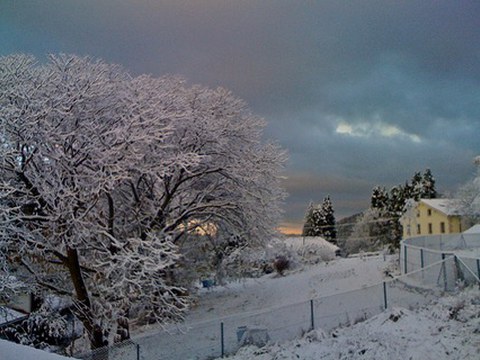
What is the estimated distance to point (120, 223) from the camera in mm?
13031

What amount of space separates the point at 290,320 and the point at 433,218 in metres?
33.3

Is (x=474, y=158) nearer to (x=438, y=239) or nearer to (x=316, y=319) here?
(x=438, y=239)

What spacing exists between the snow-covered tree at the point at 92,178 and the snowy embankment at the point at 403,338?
2.87m

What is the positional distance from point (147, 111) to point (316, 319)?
6.55m

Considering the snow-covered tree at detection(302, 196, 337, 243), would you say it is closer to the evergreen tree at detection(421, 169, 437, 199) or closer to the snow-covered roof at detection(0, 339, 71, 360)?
the evergreen tree at detection(421, 169, 437, 199)

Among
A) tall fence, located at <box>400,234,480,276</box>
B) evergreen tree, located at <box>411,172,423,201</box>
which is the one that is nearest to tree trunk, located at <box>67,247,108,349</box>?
tall fence, located at <box>400,234,480,276</box>

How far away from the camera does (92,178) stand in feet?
33.0

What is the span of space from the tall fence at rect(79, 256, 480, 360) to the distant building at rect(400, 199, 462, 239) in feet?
85.7

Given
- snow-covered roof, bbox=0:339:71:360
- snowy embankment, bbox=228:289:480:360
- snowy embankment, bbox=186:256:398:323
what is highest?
snow-covered roof, bbox=0:339:71:360

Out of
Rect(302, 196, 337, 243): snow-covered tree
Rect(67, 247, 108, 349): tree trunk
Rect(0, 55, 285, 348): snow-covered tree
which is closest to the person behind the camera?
Rect(0, 55, 285, 348): snow-covered tree

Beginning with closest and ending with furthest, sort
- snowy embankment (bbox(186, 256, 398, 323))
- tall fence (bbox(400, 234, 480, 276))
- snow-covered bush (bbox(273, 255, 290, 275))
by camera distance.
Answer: tall fence (bbox(400, 234, 480, 276)), snowy embankment (bbox(186, 256, 398, 323)), snow-covered bush (bbox(273, 255, 290, 275))

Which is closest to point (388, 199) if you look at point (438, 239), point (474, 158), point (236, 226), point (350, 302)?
point (474, 158)

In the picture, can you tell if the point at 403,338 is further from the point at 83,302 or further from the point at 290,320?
the point at 83,302

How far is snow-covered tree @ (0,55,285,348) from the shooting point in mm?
9602
